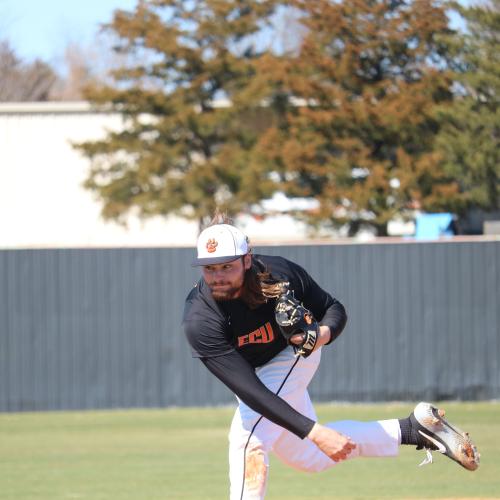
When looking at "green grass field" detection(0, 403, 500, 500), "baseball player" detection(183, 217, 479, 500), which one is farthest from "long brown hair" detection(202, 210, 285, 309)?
"green grass field" detection(0, 403, 500, 500)

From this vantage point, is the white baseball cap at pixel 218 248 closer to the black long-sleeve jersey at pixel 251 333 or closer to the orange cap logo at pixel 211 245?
the orange cap logo at pixel 211 245

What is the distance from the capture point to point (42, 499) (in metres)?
8.80

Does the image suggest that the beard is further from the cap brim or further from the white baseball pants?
the white baseball pants

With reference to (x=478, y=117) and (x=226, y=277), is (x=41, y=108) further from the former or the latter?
(x=226, y=277)

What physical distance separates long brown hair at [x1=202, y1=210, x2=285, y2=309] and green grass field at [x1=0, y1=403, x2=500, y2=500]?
3.37 metres

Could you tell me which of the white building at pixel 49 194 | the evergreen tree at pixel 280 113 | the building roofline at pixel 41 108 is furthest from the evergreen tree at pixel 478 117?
the building roofline at pixel 41 108

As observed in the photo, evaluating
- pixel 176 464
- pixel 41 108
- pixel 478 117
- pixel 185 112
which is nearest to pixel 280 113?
pixel 185 112

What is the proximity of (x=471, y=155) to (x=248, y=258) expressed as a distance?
17222 mm

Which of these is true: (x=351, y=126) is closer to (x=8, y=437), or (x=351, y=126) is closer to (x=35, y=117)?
(x=8, y=437)

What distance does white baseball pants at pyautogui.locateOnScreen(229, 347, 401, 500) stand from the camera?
20.6ft

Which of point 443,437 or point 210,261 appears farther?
point 443,437

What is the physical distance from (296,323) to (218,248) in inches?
22.4

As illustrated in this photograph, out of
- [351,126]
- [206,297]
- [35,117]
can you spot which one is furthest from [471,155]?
[35,117]

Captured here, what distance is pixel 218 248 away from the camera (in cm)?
575
